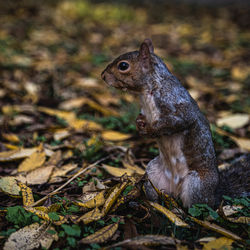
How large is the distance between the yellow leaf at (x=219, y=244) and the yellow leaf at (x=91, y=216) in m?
0.55

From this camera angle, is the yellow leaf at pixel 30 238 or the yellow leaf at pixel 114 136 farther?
the yellow leaf at pixel 114 136

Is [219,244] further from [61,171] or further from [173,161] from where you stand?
[61,171]

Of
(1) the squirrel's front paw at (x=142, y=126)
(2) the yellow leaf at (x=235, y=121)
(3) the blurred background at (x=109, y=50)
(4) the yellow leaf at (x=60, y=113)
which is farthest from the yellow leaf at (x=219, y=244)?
(4) the yellow leaf at (x=60, y=113)

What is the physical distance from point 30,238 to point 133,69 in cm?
111

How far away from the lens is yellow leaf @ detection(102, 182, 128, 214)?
177cm

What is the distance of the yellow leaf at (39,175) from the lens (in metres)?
2.14

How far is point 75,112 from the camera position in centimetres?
352

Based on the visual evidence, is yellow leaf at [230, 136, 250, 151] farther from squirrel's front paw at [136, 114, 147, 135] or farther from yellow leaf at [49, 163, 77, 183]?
yellow leaf at [49, 163, 77, 183]

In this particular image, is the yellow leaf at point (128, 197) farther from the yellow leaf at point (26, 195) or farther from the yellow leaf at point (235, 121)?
the yellow leaf at point (235, 121)

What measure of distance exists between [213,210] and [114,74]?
1.02m

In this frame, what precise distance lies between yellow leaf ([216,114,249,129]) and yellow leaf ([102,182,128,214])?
170cm

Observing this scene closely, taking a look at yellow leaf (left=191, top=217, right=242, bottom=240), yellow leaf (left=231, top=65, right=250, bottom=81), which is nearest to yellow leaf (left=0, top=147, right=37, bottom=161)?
yellow leaf (left=191, top=217, right=242, bottom=240)

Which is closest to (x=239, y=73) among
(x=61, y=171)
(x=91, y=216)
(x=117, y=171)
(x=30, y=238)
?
(x=117, y=171)

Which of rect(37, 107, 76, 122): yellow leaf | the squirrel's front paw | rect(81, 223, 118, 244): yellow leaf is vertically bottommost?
rect(81, 223, 118, 244): yellow leaf
